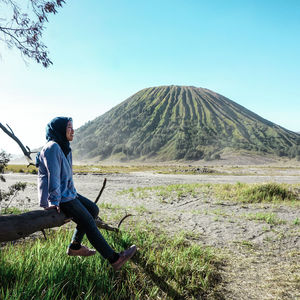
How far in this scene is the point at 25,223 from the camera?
8.48 ft

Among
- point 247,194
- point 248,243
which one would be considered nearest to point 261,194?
point 247,194

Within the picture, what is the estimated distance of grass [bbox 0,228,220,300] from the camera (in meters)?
3.24

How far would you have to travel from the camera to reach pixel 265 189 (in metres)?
12.2

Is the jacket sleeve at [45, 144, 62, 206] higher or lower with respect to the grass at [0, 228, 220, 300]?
higher

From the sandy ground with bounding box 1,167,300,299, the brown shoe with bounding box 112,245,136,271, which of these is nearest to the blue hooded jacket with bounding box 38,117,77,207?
the brown shoe with bounding box 112,245,136,271

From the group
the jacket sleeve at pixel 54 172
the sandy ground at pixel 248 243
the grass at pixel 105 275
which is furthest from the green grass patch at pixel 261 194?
the jacket sleeve at pixel 54 172

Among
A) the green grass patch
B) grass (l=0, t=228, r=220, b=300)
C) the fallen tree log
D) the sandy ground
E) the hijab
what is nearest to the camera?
the fallen tree log

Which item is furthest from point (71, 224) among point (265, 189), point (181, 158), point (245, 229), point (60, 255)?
point (181, 158)

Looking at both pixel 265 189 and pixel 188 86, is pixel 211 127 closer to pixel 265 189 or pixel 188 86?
pixel 188 86

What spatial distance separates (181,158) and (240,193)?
93228 millimetres

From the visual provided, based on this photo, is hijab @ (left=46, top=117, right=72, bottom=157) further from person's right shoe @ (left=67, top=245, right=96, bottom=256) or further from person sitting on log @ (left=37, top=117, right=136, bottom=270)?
person's right shoe @ (left=67, top=245, right=96, bottom=256)

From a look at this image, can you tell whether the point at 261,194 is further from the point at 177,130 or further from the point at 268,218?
the point at 177,130

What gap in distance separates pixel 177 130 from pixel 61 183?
12636 centimetres

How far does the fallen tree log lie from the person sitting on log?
138mm
